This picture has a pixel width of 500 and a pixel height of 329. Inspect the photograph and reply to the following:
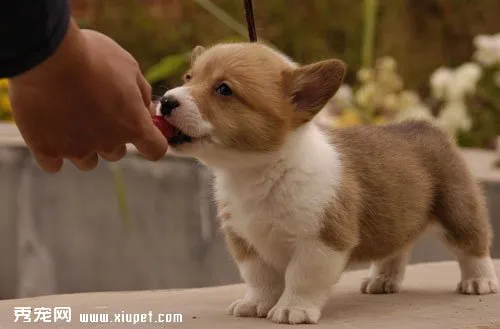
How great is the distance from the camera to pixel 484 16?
8.62 meters

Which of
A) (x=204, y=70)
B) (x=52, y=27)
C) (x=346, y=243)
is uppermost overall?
(x=52, y=27)

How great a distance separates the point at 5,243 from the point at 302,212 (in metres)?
2.60

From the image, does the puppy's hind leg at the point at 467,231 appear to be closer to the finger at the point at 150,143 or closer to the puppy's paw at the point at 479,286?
the puppy's paw at the point at 479,286

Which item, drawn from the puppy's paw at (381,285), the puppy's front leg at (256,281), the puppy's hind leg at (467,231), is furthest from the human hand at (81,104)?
the puppy's paw at (381,285)

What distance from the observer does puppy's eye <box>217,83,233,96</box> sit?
2.86 meters

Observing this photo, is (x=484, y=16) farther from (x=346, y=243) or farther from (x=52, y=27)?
(x=52, y=27)

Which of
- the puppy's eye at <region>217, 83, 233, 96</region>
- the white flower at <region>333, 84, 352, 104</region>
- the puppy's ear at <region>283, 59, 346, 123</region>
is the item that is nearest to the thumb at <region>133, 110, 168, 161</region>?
the puppy's eye at <region>217, 83, 233, 96</region>

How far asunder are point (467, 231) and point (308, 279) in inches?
27.6

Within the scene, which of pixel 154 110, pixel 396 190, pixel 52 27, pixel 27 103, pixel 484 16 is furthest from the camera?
pixel 484 16

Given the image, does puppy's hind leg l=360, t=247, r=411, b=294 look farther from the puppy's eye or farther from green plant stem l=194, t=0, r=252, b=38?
green plant stem l=194, t=0, r=252, b=38

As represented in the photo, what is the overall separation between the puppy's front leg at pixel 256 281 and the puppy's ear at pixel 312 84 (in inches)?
16.1

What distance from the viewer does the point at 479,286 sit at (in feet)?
11.2

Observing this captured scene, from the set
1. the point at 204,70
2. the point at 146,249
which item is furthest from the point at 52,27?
the point at 146,249

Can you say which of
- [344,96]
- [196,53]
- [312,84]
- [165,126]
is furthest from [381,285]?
[344,96]
